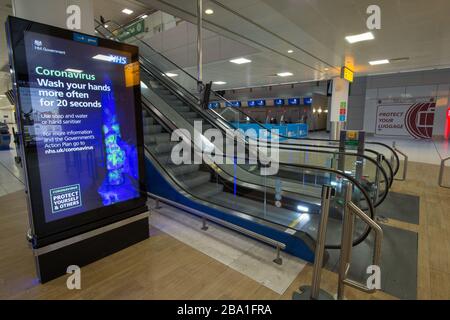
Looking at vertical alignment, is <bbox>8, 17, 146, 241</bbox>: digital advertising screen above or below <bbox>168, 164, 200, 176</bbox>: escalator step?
above

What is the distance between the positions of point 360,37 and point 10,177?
939cm

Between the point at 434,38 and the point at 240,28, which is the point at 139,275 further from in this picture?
the point at 434,38

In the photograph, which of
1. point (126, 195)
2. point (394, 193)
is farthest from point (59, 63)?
point (394, 193)

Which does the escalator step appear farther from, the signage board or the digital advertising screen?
the signage board

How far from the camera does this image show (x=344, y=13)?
4.68m

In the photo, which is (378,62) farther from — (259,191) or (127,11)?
(127,11)

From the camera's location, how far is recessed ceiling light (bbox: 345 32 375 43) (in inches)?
231

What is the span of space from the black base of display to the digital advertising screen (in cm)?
21

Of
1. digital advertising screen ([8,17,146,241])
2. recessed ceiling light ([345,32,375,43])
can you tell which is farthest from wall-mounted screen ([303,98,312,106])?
digital advertising screen ([8,17,146,241])

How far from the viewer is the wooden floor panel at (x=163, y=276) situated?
2.01m

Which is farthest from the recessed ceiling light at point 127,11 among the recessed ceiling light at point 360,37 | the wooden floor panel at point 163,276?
the wooden floor panel at point 163,276

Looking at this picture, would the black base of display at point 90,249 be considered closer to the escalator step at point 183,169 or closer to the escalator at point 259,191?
the escalator at point 259,191

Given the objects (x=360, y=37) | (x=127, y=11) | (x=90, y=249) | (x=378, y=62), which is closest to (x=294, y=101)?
(x=378, y=62)
